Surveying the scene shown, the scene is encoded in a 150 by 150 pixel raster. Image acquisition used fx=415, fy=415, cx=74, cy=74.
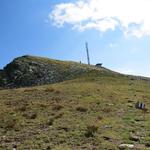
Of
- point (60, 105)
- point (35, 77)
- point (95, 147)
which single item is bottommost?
point (95, 147)

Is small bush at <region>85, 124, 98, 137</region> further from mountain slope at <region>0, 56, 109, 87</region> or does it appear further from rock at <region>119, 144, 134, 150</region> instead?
mountain slope at <region>0, 56, 109, 87</region>

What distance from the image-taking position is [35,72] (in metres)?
68.7

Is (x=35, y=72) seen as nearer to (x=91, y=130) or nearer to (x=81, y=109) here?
(x=81, y=109)

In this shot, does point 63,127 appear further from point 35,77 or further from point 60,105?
point 35,77

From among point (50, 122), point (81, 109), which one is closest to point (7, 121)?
point (50, 122)

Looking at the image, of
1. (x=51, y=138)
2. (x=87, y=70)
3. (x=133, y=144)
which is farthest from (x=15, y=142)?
(x=87, y=70)

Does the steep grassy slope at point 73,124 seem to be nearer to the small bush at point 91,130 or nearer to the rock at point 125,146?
the small bush at point 91,130

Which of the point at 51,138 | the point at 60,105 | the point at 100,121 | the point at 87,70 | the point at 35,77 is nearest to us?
the point at 51,138

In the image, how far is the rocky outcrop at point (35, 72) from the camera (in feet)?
214

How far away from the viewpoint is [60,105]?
2880 cm

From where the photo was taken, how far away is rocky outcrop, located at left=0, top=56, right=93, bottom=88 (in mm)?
65125

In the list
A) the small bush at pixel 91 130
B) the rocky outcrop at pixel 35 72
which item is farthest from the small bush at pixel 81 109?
the rocky outcrop at pixel 35 72

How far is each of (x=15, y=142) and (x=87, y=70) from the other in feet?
174

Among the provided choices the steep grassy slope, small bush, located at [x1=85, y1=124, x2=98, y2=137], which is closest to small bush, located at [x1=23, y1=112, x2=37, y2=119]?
the steep grassy slope
